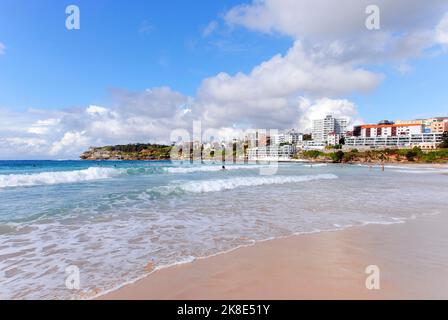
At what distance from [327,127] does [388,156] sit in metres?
89.7

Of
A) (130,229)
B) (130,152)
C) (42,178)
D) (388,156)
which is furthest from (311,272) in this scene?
(130,152)

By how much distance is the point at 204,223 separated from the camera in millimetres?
7367

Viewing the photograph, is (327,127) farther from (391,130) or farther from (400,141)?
(400,141)

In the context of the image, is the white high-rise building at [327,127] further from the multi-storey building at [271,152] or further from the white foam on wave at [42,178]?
the white foam on wave at [42,178]

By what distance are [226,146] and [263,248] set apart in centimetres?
14829

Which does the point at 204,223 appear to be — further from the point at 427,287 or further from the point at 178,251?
the point at 427,287

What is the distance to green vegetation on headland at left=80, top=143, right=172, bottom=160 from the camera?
145m

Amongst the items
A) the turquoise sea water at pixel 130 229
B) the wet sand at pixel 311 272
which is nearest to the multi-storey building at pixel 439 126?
the turquoise sea water at pixel 130 229

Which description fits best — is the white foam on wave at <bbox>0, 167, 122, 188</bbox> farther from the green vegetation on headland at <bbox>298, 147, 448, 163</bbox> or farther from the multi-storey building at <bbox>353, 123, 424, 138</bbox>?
the multi-storey building at <bbox>353, 123, 424, 138</bbox>

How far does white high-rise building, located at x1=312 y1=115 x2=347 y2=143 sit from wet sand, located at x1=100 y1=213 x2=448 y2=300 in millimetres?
184656

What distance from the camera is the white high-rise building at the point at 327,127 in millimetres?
180750

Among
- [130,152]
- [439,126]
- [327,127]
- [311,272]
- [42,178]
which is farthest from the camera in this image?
[327,127]

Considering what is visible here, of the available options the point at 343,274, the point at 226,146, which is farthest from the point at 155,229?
the point at 226,146

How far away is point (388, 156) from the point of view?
97.2 metres
